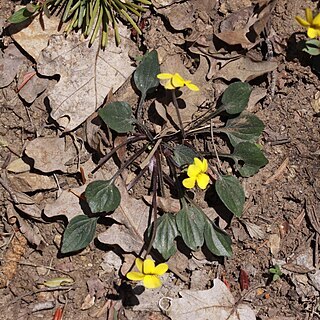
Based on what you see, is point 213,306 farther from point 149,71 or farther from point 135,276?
point 149,71

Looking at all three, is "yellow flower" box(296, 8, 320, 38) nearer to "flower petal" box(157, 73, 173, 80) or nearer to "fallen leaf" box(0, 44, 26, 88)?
"flower petal" box(157, 73, 173, 80)

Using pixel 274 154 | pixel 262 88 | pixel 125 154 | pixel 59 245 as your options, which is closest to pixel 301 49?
pixel 262 88

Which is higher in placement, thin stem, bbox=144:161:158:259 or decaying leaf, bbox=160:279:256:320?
thin stem, bbox=144:161:158:259

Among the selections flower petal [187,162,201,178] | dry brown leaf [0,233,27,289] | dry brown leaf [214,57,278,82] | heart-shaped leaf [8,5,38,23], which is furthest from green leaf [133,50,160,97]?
dry brown leaf [0,233,27,289]

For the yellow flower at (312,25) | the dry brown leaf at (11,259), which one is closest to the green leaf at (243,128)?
the yellow flower at (312,25)

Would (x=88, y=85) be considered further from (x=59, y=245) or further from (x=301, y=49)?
(x=301, y=49)

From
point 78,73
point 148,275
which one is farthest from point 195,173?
point 78,73
